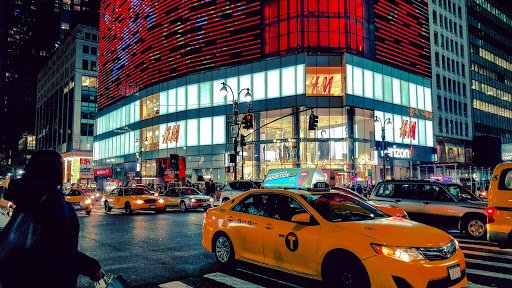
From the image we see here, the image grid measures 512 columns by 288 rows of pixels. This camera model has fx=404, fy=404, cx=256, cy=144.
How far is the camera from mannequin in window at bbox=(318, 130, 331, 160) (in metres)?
42.0

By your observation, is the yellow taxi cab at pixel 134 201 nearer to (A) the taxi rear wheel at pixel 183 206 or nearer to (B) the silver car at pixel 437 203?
(A) the taxi rear wheel at pixel 183 206

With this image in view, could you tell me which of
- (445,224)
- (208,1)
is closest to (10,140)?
(208,1)

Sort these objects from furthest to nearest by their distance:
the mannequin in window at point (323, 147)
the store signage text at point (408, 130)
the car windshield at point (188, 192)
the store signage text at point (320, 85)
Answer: the store signage text at point (408, 130), the store signage text at point (320, 85), the mannequin in window at point (323, 147), the car windshield at point (188, 192)

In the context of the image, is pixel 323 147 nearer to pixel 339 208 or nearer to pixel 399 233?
pixel 339 208

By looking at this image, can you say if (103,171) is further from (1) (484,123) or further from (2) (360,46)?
(1) (484,123)

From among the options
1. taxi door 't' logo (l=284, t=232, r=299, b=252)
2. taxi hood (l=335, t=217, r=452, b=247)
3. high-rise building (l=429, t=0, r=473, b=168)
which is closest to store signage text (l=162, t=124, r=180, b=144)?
high-rise building (l=429, t=0, r=473, b=168)

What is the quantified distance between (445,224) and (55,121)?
113317 mm

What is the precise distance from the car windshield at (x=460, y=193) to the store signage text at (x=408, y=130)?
121 ft

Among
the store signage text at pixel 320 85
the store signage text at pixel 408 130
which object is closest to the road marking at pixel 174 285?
the store signage text at pixel 320 85

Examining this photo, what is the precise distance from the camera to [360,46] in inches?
1751

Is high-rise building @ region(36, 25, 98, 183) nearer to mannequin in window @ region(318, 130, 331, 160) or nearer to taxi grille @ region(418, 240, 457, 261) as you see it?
mannequin in window @ region(318, 130, 331, 160)

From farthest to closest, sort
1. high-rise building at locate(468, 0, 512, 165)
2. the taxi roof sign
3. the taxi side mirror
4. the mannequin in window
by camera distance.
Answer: high-rise building at locate(468, 0, 512, 165) < the mannequin in window < the taxi roof sign < the taxi side mirror

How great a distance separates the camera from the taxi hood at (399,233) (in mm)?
5414

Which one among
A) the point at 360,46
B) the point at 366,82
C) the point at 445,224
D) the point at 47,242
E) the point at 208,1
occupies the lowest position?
the point at 445,224
